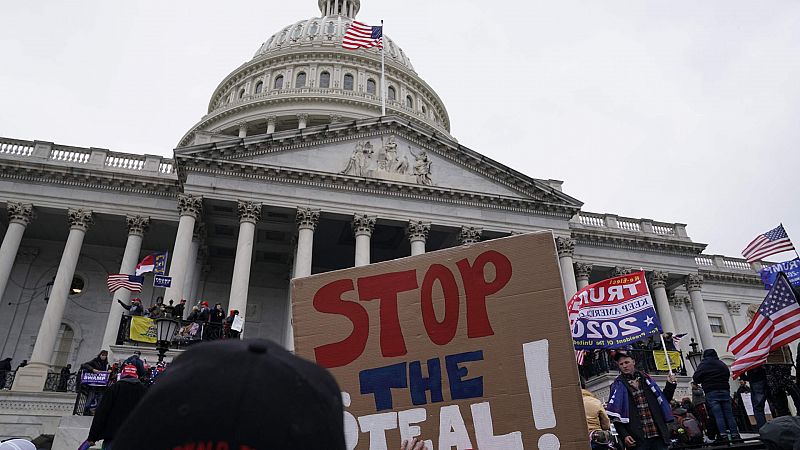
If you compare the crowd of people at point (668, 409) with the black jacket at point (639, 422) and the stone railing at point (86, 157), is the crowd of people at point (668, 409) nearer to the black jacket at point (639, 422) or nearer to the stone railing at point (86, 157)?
the black jacket at point (639, 422)

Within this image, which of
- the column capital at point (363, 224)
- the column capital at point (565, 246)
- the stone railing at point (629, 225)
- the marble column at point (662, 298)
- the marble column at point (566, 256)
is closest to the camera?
the column capital at point (363, 224)

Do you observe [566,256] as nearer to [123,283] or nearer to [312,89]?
[123,283]

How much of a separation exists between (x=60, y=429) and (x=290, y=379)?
17.4 metres

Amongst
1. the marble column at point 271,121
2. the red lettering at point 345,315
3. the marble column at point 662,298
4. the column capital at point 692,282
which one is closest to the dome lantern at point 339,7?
the marble column at point 271,121

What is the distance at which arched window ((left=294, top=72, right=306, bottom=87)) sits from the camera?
54297mm

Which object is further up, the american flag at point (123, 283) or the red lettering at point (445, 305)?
the american flag at point (123, 283)

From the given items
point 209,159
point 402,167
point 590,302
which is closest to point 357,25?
point 402,167

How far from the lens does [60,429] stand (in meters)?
15.3

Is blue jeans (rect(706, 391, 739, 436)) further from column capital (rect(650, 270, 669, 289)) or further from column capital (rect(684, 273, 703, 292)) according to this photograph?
column capital (rect(684, 273, 703, 292))

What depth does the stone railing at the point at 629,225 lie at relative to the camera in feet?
119

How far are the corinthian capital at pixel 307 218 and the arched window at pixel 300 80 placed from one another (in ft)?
96.6

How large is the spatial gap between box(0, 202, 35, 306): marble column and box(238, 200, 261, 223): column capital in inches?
448

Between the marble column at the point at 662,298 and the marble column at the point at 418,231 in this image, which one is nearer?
the marble column at the point at 418,231

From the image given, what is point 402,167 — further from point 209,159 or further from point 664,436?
point 664,436
